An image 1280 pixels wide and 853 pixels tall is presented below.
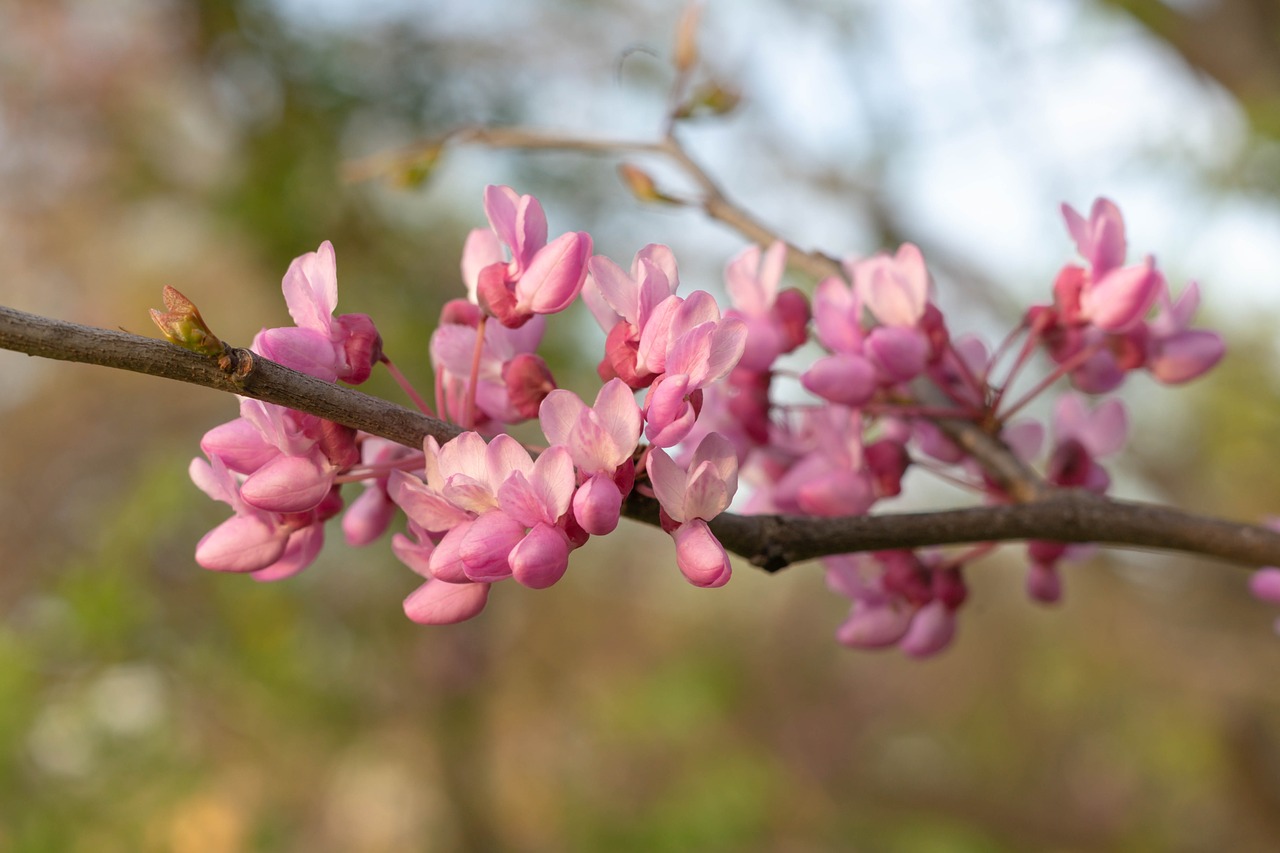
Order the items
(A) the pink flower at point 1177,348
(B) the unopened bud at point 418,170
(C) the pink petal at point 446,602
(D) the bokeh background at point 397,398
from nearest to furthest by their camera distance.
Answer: (C) the pink petal at point 446,602 → (A) the pink flower at point 1177,348 → (B) the unopened bud at point 418,170 → (D) the bokeh background at point 397,398

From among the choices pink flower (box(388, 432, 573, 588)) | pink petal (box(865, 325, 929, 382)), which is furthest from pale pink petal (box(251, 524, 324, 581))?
pink petal (box(865, 325, 929, 382))

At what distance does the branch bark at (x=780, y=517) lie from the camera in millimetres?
329

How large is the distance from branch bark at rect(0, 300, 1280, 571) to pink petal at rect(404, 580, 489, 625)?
0.25ft

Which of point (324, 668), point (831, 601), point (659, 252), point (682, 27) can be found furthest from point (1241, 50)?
point (831, 601)

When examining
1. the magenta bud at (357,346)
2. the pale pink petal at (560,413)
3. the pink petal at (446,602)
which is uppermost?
the pale pink petal at (560,413)

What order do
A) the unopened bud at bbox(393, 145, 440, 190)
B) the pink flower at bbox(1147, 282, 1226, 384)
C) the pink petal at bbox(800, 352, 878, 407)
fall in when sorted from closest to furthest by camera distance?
the pink petal at bbox(800, 352, 878, 407) → the pink flower at bbox(1147, 282, 1226, 384) → the unopened bud at bbox(393, 145, 440, 190)

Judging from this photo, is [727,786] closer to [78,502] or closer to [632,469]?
[78,502]

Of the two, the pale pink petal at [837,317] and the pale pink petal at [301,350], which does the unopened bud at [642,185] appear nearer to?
the pale pink petal at [837,317]

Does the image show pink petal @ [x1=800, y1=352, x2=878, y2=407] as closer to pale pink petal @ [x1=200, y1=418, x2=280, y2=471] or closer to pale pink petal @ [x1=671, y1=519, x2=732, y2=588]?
pale pink petal @ [x1=671, y1=519, x2=732, y2=588]

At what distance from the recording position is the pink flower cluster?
1.30ft

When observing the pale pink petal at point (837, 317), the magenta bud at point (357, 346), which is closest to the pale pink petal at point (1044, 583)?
the pale pink petal at point (837, 317)

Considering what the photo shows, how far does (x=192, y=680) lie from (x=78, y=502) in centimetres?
122

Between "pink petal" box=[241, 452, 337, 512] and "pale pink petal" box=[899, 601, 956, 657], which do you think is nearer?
"pink petal" box=[241, 452, 337, 512]

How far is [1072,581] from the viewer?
3.59 m
